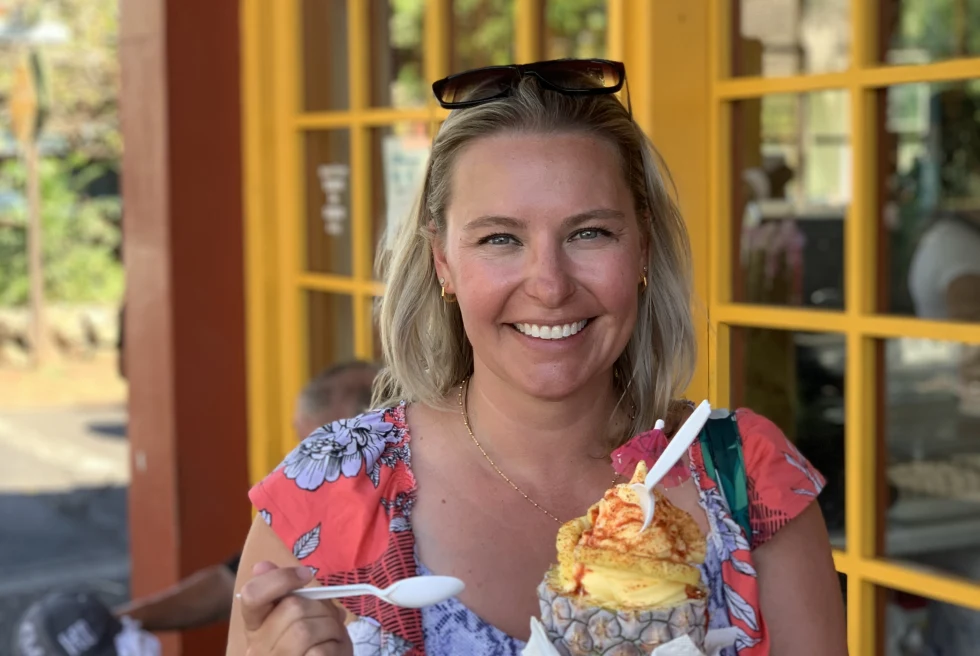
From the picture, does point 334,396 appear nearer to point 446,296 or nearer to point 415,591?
point 446,296

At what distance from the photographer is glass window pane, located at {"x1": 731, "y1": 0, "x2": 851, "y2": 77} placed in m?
2.82

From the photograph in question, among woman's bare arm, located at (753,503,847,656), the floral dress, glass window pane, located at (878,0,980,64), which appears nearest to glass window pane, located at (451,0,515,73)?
glass window pane, located at (878,0,980,64)

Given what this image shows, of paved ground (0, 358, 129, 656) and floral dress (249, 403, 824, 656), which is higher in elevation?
floral dress (249, 403, 824, 656)

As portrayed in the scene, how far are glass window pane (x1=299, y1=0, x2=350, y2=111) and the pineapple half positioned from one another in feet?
9.35

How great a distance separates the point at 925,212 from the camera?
3123 mm

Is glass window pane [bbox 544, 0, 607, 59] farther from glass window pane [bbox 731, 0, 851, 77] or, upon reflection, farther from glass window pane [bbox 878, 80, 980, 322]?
glass window pane [bbox 878, 80, 980, 322]

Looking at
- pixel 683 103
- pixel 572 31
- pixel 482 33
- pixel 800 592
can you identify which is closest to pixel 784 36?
pixel 683 103

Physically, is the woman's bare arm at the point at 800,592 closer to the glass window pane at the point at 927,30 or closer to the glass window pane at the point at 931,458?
the glass window pane at the point at 931,458

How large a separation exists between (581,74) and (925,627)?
140cm

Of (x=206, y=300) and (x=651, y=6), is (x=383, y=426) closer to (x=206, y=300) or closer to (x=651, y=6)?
(x=651, y=6)

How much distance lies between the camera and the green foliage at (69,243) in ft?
49.8

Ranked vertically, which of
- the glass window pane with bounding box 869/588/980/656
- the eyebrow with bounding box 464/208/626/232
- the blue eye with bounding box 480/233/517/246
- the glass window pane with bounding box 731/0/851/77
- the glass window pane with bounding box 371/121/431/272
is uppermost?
the glass window pane with bounding box 731/0/851/77

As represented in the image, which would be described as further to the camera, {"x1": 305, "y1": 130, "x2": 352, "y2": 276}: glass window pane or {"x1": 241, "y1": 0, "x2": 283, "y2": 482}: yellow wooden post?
{"x1": 241, "y1": 0, "x2": 283, "y2": 482}: yellow wooden post

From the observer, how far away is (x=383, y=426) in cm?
190
